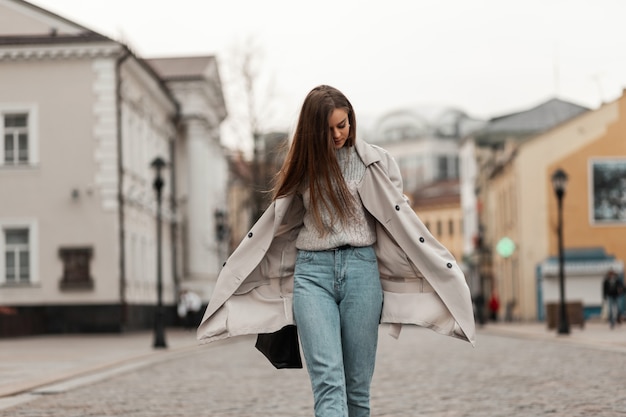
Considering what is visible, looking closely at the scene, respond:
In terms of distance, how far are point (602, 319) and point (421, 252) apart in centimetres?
4642

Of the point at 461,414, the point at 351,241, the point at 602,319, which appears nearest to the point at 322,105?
the point at 351,241

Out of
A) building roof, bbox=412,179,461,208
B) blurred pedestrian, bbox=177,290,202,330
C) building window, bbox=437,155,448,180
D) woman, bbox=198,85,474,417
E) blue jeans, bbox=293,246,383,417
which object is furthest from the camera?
building window, bbox=437,155,448,180

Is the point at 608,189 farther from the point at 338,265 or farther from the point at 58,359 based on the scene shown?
the point at 338,265

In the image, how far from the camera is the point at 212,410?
1145cm

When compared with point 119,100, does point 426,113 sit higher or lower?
higher

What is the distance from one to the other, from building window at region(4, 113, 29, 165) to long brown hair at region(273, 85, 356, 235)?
111 feet

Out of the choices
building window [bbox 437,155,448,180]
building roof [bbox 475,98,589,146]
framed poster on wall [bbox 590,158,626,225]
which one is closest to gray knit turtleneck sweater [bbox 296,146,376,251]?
A: framed poster on wall [bbox 590,158,626,225]

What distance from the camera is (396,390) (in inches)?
530

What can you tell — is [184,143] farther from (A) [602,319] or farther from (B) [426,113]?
(B) [426,113]

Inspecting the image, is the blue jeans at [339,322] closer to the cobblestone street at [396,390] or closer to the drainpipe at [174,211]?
the cobblestone street at [396,390]

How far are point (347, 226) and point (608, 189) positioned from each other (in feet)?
167

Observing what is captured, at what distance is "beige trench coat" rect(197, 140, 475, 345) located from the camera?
18.9 ft

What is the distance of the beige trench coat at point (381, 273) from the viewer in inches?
227

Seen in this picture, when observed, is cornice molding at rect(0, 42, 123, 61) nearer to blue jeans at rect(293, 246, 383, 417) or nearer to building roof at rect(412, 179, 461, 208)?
blue jeans at rect(293, 246, 383, 417)
